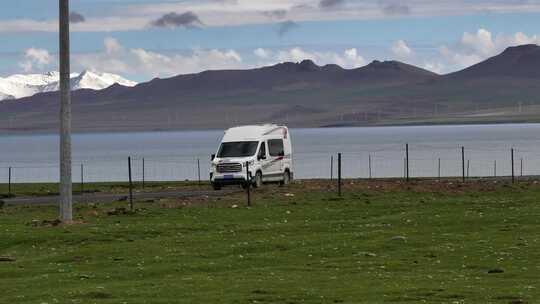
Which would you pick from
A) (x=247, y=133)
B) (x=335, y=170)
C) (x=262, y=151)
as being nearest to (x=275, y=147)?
(x=262, y=151)

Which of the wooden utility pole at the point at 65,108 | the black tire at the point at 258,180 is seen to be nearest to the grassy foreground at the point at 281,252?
the wooden utility pole at the point at 65,108

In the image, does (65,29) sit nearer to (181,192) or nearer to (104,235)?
(104,235)

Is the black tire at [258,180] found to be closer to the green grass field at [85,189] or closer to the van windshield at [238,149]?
the van windshield at [238,149]

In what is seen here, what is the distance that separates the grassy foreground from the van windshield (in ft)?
35.0

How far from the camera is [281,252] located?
28.1m

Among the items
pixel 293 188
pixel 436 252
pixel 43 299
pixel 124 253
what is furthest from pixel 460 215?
pixel 43 299

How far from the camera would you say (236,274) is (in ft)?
78.8

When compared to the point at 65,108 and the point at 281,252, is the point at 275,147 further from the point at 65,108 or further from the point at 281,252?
the point at 281,252

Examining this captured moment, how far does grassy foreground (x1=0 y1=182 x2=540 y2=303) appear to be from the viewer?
20.8m

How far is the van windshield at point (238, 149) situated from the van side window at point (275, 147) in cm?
102

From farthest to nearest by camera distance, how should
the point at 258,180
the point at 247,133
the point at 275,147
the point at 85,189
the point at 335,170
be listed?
the point at 335,170
the point at 85,189
the point at 275,147
the point at 247,133
the point at 258,180

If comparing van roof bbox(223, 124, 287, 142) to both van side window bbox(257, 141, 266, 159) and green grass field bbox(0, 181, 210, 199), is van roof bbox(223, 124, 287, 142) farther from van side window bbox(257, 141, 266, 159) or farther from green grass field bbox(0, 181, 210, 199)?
green grass field bbox(0, 181, 210, 199)

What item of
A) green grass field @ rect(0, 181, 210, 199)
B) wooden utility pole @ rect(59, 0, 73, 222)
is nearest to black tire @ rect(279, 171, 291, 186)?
green grass field @ rect(0, 181, 210, 199)

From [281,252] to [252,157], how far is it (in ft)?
95.6
